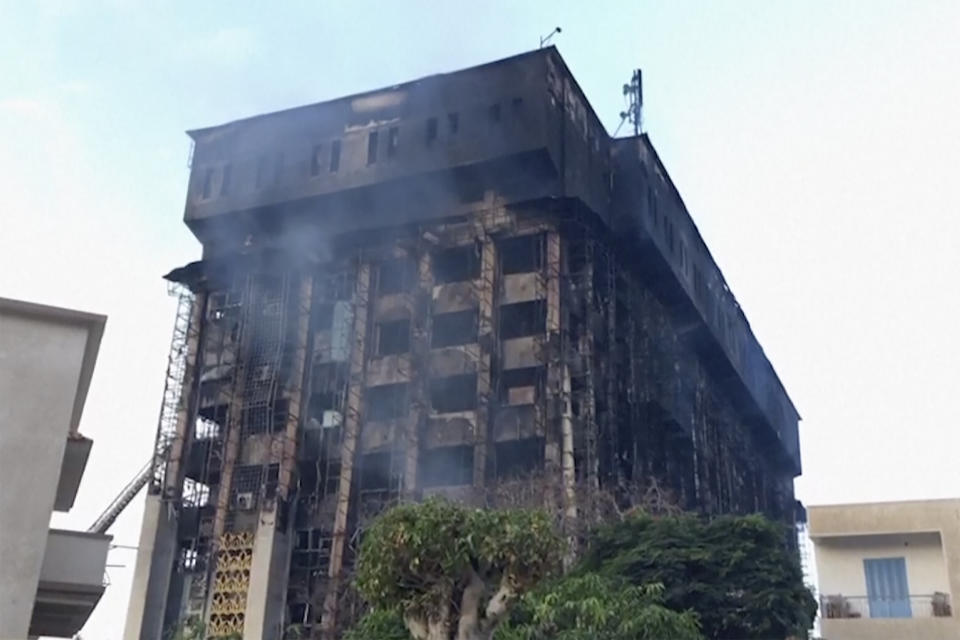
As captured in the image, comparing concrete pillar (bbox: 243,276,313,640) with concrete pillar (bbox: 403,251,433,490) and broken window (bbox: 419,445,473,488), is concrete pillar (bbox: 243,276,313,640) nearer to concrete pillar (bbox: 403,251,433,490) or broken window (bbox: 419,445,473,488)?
concrete pillar (bbox: 403,251,433,490)

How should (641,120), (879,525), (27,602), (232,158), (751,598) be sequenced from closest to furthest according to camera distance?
(27,602), (751,598), (879,525), (232,158), (641,120)

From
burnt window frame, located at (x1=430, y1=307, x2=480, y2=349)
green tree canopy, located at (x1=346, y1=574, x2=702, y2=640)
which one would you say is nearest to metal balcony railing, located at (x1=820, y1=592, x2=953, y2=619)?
green tree canopy, located at (x1=346, y1=574, x2=702, y2=640)

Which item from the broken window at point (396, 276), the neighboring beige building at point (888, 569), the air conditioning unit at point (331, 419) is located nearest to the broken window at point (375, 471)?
the air conditioning unit at point (331, 419)

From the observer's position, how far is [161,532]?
4069 cm

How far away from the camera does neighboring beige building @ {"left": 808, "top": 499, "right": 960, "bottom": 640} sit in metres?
28.7

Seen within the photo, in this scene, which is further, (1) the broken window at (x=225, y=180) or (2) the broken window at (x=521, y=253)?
(1) the broken window at (x=225, y=180)

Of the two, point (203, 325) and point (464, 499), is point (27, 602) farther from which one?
point (203, 325)

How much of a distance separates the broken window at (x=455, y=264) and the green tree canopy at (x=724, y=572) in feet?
58.8

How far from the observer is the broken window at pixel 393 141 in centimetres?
4175

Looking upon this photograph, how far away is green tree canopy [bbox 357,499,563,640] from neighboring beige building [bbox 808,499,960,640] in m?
18.3

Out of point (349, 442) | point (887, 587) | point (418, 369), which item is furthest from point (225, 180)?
point (887, 587)

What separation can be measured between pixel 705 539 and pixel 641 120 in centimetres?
2843

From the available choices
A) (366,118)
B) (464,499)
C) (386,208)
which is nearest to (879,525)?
(464,499)

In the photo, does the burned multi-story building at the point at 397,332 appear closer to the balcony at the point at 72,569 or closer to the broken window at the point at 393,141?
the broken window at the point at 393,141
